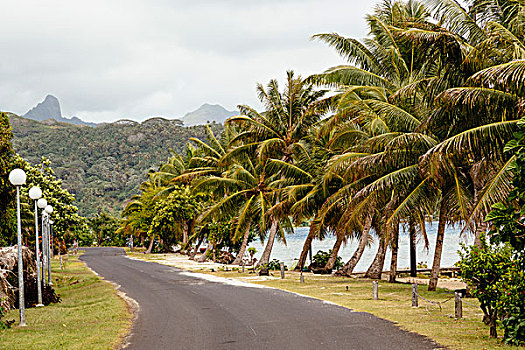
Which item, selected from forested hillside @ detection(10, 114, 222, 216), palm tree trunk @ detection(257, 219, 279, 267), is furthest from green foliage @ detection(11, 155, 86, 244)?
forested hillside @ detection(10, 114, 222, 216)

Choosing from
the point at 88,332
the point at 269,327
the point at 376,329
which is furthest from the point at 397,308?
the point at 88,332

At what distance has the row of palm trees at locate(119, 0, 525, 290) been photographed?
47.8 feet

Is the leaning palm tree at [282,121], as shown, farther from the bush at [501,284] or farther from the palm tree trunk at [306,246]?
the bush at [501,284]

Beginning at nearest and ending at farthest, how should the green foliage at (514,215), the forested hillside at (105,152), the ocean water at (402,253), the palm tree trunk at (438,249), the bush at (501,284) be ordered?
the bush at (501,284), the green foliage at (514,215), the palm tree trunk at (438,249), the ocean water at (402,253), the forested hillside at (105,152)

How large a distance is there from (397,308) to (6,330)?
966cm

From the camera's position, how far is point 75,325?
518 inches

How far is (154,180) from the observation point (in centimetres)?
5991

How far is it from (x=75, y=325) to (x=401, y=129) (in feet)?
40.7

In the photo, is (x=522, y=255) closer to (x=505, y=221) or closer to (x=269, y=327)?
(x=505, y=221)

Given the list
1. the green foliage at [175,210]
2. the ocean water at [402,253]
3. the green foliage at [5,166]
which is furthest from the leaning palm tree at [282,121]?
the green foliage at [175,210]

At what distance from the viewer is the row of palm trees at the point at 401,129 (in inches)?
574

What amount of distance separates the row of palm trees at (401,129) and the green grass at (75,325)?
898 centimetres

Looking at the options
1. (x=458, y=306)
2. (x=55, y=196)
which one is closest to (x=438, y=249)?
(x=458, y=306)

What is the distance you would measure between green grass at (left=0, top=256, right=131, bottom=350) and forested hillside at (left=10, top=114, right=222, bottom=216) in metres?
79.3
